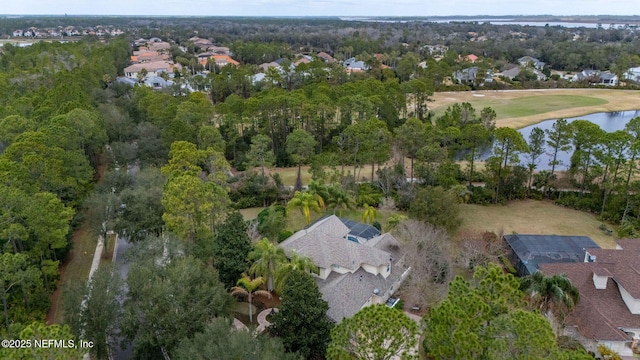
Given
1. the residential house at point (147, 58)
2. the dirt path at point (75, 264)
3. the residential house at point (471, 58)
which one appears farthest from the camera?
the residential house at point (147, 58)

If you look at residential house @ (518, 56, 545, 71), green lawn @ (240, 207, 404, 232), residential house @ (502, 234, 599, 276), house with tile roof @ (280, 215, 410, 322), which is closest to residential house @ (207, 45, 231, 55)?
residential house @ (518, 56, 545, 71)

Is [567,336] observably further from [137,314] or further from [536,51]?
[536,51]

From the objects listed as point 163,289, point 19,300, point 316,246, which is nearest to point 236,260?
point 316,246

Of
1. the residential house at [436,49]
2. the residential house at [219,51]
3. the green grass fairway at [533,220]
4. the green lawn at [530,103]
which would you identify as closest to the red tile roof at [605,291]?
the green grass fairway at [533,220]

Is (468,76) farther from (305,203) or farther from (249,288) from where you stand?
(249,288)

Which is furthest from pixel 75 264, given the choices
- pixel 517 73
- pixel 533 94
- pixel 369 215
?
pixel 517 73

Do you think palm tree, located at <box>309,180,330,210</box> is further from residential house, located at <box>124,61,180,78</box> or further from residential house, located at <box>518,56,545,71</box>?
residential house, located at <box>518,56,545,71</box>

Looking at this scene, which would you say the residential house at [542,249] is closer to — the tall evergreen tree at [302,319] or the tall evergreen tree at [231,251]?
the tall evergreen tree at [302,319]
